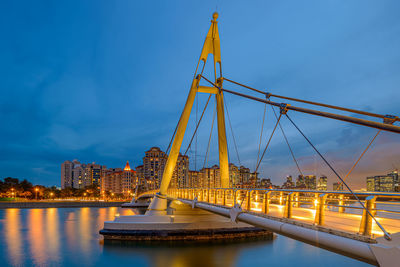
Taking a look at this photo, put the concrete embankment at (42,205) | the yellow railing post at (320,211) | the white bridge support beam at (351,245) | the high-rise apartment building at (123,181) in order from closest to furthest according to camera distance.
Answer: the white bridge support beam at (351,245)
the yellow railing post at (320,211)
the concrete embankment at (42,205)
the high-rise apartment building at (123,181)

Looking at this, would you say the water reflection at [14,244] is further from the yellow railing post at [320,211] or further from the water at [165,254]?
the yellow railing post at [320,211]

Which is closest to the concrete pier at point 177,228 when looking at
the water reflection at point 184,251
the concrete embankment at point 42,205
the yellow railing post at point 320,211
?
the water reflection at point 184,251

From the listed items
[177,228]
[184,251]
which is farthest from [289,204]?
[177,228]

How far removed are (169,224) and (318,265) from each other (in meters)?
11.4

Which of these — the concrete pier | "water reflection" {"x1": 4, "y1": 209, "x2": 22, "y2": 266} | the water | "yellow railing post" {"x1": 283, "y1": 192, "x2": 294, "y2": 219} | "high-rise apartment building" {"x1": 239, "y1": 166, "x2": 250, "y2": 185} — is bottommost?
"water reflection" {"x1": 4, "y1": 209, "x2": 22, "y2": 266}

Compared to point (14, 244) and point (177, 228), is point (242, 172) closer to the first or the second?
point (177, 228)

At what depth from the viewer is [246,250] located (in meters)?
23.6

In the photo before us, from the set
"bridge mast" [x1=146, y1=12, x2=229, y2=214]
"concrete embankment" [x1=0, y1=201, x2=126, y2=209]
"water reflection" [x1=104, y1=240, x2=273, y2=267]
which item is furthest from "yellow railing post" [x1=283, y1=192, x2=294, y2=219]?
"concrete embankment" [x1=0, y1=201, x2=126, y2=209]

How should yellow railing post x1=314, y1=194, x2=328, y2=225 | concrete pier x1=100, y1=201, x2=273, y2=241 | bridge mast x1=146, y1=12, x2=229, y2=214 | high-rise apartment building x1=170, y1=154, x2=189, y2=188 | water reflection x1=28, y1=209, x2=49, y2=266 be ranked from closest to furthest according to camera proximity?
yellow railing post x1=314, y1=194, x2=328, y2=225 < water reflection x1=28, y1=209, x2=49, y2=266 < bridge mast x1=146, y1=12, x2=229, y2=214 < concrete pier x1=100, y1=201, x2=273, y2=241 < high-rise apartment building x1=170, y1=154, x2=189, y2=188

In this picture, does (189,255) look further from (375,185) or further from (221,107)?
(375,185)

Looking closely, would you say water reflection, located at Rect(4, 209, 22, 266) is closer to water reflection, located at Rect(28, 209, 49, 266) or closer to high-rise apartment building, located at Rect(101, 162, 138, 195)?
water reflection, located at Rect(28, 209, 49, 266)

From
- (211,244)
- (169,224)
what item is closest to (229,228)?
(211,244)

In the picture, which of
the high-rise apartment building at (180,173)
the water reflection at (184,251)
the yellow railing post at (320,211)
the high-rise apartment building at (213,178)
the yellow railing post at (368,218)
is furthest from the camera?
the high-rise apartment building at (213,178)

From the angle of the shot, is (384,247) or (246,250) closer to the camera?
(384,247)
